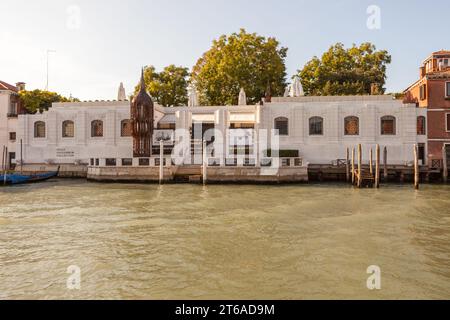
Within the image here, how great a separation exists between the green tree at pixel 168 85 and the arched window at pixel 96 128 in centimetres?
1045

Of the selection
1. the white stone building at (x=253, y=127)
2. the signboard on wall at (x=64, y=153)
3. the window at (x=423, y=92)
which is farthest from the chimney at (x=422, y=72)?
the signboard on wall at (x=64, y=153)

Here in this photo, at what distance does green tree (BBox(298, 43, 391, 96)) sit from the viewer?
42000 mm

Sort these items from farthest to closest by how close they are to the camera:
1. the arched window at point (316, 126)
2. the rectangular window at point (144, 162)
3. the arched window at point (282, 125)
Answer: the arched window at point (282, 125) → the arched window at point (316, 126) → the rectangular window at point (144, 162)

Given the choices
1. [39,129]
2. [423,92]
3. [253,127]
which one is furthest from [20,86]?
[423,92]

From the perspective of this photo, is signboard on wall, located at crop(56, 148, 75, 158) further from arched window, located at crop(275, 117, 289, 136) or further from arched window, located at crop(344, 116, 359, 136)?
arched window, located at crop(344, 116, 359, 136)

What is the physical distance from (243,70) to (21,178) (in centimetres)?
2573

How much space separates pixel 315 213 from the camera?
14.0m

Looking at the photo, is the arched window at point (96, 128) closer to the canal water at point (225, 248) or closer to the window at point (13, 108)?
the window at point (13, 108)

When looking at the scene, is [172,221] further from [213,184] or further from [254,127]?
[254,127]

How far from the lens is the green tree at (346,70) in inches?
1654
